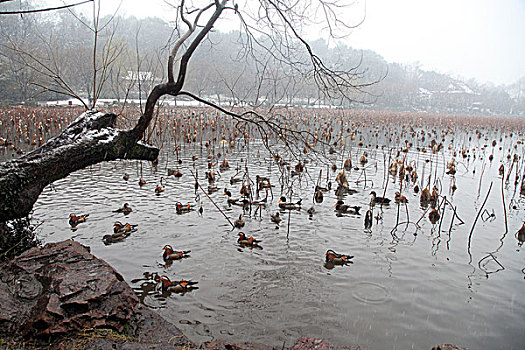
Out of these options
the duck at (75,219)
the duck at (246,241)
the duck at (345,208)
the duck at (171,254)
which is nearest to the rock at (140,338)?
the duck at (171,254)

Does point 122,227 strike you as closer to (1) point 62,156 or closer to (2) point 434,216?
(1) point 62,156

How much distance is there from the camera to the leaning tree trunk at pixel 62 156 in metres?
4.04

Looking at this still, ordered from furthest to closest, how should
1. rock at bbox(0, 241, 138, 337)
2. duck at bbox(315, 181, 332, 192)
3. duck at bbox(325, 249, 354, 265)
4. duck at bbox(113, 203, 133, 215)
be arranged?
duck at bbox(315, 181, 332, 192), duck at bbox(113, 203, 133, 215), duck at bbox(325, 249, 354, 265), rock at bbox(0, 241, 138, 337)

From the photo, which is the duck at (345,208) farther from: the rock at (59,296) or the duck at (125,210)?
the rock at (59,296)

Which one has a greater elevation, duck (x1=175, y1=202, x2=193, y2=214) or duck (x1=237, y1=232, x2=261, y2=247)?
duck (x1=175, y1=202, x2=193, y2=214)

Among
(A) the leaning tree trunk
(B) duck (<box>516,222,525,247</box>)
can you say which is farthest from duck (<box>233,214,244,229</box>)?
(B) duck (<box>516,222,525,247</box>)

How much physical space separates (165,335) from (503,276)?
4.65m

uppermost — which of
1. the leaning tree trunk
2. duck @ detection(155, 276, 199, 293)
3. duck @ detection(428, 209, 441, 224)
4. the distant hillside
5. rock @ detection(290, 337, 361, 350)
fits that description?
the distant hillside

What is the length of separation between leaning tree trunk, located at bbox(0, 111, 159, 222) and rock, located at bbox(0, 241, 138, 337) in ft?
2.02

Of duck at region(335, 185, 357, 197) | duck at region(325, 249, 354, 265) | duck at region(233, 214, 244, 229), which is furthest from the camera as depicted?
duck at region(335, 185, 357, 197)

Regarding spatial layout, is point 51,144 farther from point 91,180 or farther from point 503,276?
point 503,276

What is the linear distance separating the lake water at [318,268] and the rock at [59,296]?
0.78m

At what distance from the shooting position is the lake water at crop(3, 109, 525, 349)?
403 centimetres

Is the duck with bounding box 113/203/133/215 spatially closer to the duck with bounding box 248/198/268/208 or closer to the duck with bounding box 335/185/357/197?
the duck with bounding box 248/198/268/208
